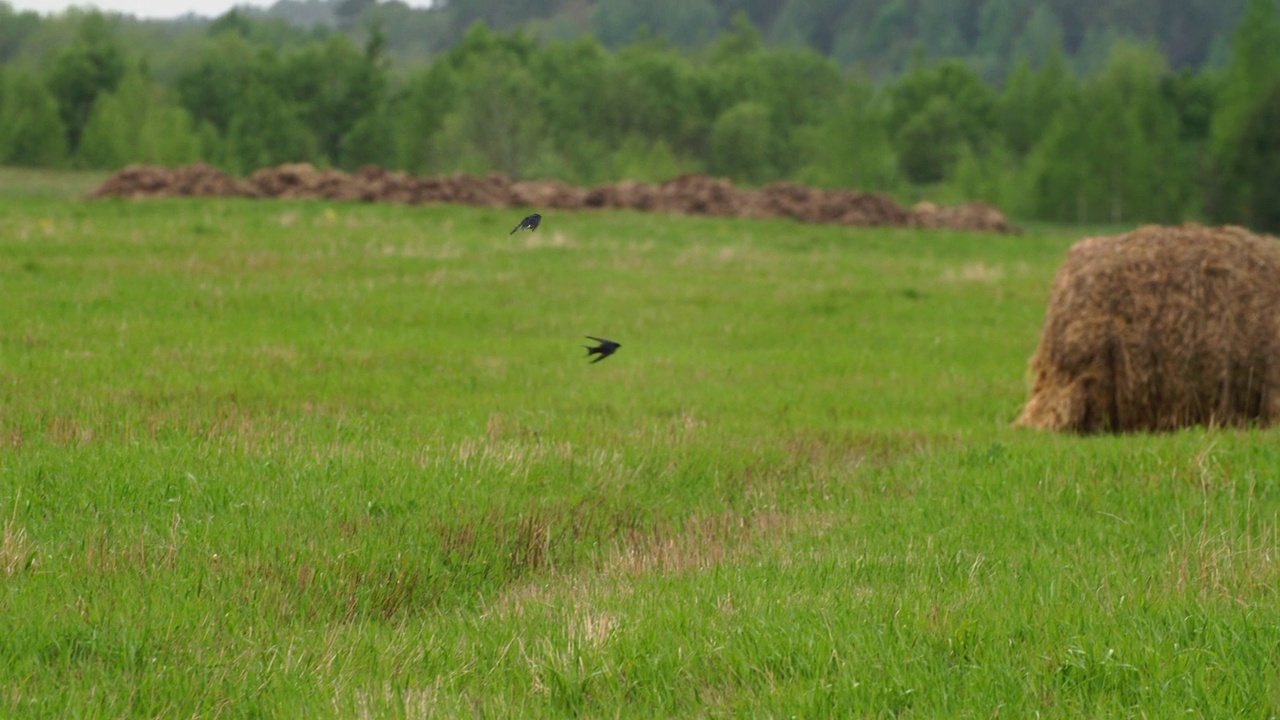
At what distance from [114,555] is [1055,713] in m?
4.34

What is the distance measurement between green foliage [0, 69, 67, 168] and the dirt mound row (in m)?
45.9

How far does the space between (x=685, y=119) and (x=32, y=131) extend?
44801 millimetres

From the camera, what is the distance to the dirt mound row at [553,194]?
32438 millimetres

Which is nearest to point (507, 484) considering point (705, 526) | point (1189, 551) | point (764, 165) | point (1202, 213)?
point (705, 526)

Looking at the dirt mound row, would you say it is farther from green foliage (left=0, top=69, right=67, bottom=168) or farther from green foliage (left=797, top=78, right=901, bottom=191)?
green foliage (left=0, top=69, right=67, bottom=168)

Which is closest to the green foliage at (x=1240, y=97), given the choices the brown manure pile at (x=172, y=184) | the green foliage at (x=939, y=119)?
the green foliage at (x=939, y=119)

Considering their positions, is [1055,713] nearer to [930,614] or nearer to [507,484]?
[930,614]

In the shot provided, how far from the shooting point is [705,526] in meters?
7.97

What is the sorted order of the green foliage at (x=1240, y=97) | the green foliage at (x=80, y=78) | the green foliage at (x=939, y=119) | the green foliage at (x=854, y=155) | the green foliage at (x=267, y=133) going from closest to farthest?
1. the green foliage at (x=1240, y=97)
2. the green foliage at (x=267, y=133)
3. the green foliage at (x=80, y=78)
4. the green foliage at (x=854, y=155)
5. the green foliage at (x=939, y=119)

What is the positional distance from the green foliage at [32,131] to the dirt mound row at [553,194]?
151ft

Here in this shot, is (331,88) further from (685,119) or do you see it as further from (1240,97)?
(1240,97)

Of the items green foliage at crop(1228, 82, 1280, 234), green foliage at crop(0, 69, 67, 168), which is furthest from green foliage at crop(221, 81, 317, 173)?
green foliage at crop(1228, 82, 1280, 234)

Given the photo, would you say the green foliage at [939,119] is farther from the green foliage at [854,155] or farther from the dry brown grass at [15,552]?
the dry brown grass at [15,552]

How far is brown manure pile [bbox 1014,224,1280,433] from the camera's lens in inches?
456
